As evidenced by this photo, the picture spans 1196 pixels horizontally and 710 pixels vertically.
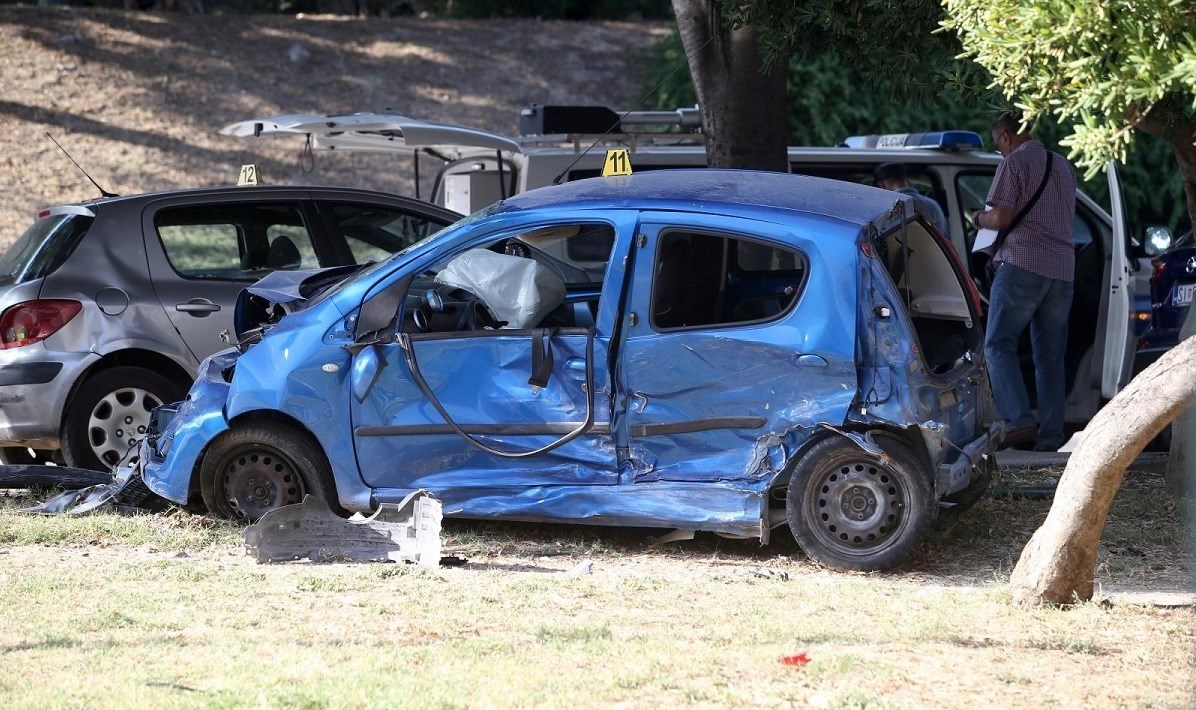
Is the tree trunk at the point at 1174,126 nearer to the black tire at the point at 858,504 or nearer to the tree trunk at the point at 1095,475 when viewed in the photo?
the tree trunk at the point at 1095,475

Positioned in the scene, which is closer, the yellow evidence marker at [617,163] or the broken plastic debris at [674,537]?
the broken plastic debris at [674,537]

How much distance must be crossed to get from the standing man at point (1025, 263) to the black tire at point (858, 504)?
2.23 metres

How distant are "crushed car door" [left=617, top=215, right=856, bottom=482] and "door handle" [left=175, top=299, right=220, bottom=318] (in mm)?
2866

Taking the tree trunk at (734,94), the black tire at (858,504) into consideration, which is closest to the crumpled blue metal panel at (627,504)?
the black tire at (858,504)

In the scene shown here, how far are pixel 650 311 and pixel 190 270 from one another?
325 cm

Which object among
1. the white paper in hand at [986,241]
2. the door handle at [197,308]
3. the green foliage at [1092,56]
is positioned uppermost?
the green foliage at [1092,56]

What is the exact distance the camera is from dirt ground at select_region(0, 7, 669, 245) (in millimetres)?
19250

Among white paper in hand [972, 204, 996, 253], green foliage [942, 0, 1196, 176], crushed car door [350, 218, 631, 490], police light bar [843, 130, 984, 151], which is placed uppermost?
police light bar [843, 130, 984, 151]

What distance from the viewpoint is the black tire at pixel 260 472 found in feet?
21.9

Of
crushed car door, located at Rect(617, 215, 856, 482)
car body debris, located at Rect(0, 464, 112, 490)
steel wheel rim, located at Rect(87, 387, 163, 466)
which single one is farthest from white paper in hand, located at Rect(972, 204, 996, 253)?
car body debris, located at Rect(0, 464, 112, 490)

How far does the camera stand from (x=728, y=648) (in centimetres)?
497

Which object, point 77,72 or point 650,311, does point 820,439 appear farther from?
point 77,72

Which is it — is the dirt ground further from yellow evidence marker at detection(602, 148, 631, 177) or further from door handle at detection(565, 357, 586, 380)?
door handle at detection(565, 357, 586, 380)

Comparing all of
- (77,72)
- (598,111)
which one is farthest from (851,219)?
(77,72)
